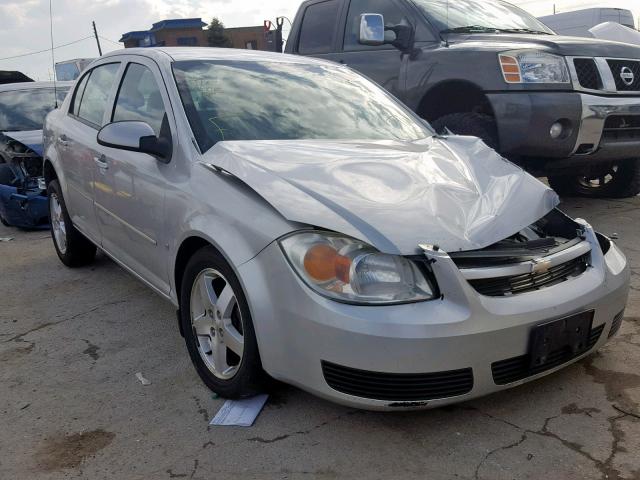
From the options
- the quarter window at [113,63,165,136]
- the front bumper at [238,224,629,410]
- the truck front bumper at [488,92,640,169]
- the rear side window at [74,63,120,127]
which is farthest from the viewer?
the truck front bumper at [488,92,640,169]

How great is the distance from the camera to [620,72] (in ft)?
17.0

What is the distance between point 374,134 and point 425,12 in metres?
2.70

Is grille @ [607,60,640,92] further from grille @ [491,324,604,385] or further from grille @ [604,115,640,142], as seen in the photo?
grille @ [491,324,604,385]

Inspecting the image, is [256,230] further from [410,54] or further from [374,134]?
[410,54]

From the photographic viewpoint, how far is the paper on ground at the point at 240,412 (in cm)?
260

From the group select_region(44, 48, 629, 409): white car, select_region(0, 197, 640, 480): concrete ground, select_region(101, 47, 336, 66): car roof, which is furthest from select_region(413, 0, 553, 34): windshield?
select_region(0, 197, 640, 480): concrete ground

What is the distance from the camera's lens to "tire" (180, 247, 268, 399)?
8.29ft

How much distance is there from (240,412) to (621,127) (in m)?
4.07

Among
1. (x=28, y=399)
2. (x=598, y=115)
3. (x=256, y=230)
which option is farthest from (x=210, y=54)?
(x=598, y=115)

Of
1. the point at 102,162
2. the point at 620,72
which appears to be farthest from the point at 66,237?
the point at 620,72

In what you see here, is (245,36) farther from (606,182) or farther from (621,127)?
(621,127)

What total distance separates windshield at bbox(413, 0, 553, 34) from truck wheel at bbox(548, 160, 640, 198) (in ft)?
5.09

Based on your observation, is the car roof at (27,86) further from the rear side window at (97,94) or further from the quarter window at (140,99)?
the quarter window at (140,99)

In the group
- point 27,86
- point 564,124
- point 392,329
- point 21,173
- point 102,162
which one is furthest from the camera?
point 27,86
